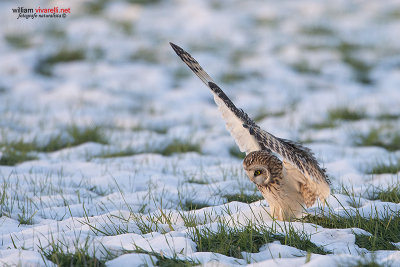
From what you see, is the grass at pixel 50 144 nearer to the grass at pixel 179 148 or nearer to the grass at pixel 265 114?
the grass at pixel 179 148

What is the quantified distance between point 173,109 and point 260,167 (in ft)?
16.8

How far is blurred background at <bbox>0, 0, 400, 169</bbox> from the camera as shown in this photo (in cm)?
721

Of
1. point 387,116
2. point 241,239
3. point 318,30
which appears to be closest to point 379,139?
point 387,116

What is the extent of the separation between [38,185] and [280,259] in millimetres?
2605

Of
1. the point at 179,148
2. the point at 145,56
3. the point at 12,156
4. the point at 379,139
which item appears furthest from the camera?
the point at 145,56

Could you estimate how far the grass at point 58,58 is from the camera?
32.8ft

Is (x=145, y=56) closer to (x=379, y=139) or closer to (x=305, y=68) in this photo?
(x=305, y=68)

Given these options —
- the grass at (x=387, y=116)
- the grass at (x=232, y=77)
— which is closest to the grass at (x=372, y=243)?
the grass at (x=387, y=116)

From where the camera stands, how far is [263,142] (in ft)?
10.5

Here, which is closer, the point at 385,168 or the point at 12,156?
the point at 385,168

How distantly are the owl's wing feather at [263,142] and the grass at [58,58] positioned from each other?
22.8 feet

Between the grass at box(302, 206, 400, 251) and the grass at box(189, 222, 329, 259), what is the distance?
36 centimetres

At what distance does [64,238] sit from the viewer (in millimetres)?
2961

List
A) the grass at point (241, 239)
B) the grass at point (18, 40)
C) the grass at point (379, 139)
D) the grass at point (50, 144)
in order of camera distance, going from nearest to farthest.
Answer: the grass at point (241, 239) → the grass at point (50, 144) → the grass at point (379, 139) → the grass at point (18, 40)
